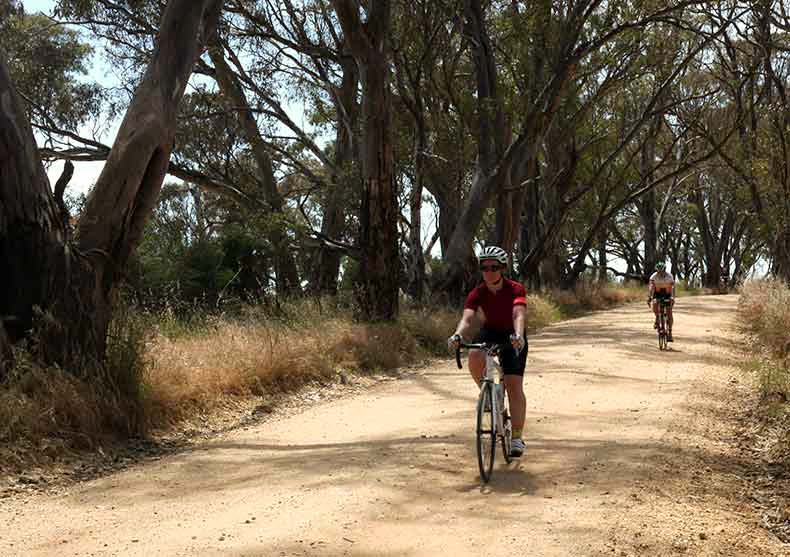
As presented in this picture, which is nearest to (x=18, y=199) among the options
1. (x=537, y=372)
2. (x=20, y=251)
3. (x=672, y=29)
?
(x=20, y=251)

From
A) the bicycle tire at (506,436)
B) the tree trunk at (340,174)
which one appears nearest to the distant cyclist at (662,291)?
the tree trunk at (340,174)

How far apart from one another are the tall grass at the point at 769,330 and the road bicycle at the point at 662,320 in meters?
1.52

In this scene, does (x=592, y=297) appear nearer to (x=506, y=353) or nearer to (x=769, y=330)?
(x=769, y=330)

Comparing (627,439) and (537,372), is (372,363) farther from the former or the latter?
(627,439)

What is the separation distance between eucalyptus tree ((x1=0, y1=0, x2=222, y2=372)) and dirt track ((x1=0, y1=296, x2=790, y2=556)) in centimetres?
174

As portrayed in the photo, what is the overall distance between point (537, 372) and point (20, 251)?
7199 mm

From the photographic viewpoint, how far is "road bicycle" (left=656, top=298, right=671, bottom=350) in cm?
1636

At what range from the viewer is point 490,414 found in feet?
22.6

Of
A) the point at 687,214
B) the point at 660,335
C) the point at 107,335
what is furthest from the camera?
the point at 687,214

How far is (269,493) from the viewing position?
259 inches

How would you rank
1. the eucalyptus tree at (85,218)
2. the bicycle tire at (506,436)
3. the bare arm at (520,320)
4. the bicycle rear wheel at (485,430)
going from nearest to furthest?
1. the bicycle rear wheel at (485,430)
2. the bare arm at (520,320)
3. the bicycle tire at (506,436)
4. the eucalyptus tree at (85,218)

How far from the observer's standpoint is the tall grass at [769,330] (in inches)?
414

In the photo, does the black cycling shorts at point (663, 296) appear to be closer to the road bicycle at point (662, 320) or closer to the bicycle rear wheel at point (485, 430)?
the road bicycle at point (662, 320)

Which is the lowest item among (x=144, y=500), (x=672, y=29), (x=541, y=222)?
(x=144, y=500)
